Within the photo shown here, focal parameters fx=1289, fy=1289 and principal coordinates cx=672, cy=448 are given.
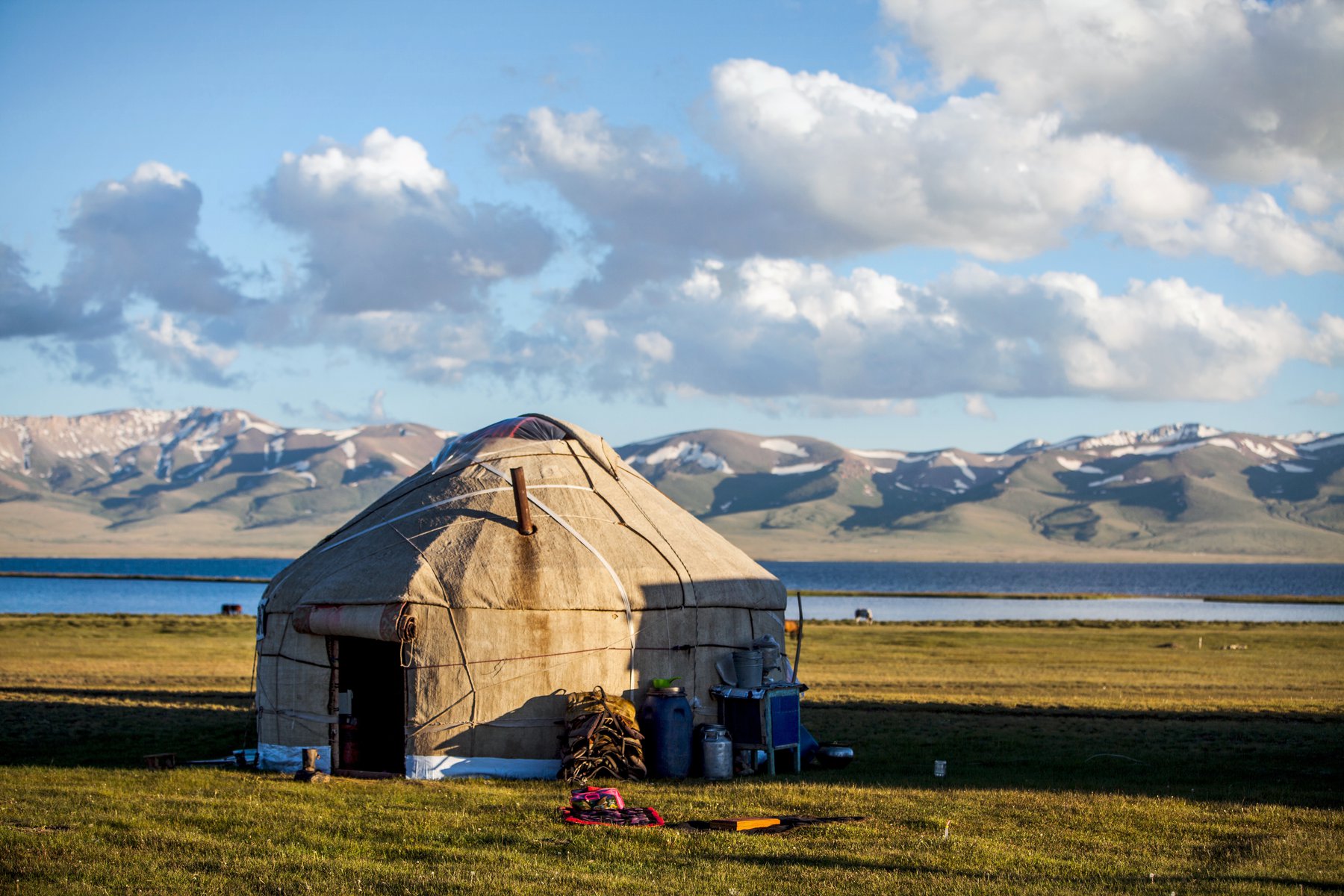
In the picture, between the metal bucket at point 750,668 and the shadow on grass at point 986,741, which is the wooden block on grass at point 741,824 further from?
the metal bucket at point 750,668

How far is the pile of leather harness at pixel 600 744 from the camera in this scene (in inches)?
517

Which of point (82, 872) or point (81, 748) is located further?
point (81, 748)

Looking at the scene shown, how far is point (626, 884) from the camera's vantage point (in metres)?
8.46

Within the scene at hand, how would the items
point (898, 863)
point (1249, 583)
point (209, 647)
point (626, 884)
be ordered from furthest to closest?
point (1249, 583), point (209, 647), point (898, 863), point (626, 884)

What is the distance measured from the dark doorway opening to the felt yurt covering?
2.0 inches

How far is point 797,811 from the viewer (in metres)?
11.4

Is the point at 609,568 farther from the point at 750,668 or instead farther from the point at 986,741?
the point at 986,741

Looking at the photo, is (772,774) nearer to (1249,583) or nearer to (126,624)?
(126,624)

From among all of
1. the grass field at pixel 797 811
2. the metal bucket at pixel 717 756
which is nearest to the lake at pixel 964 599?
the grass field at pixel 797 811

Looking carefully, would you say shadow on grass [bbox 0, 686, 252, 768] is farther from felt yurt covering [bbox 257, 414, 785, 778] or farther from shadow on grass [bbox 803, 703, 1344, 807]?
shadow on grass [bbox 803, 703, 1344, 807]

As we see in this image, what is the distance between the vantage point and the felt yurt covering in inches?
524

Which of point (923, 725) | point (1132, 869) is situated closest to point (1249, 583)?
point (923, 725)

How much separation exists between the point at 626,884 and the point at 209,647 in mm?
30146

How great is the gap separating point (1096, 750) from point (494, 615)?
806 cm
